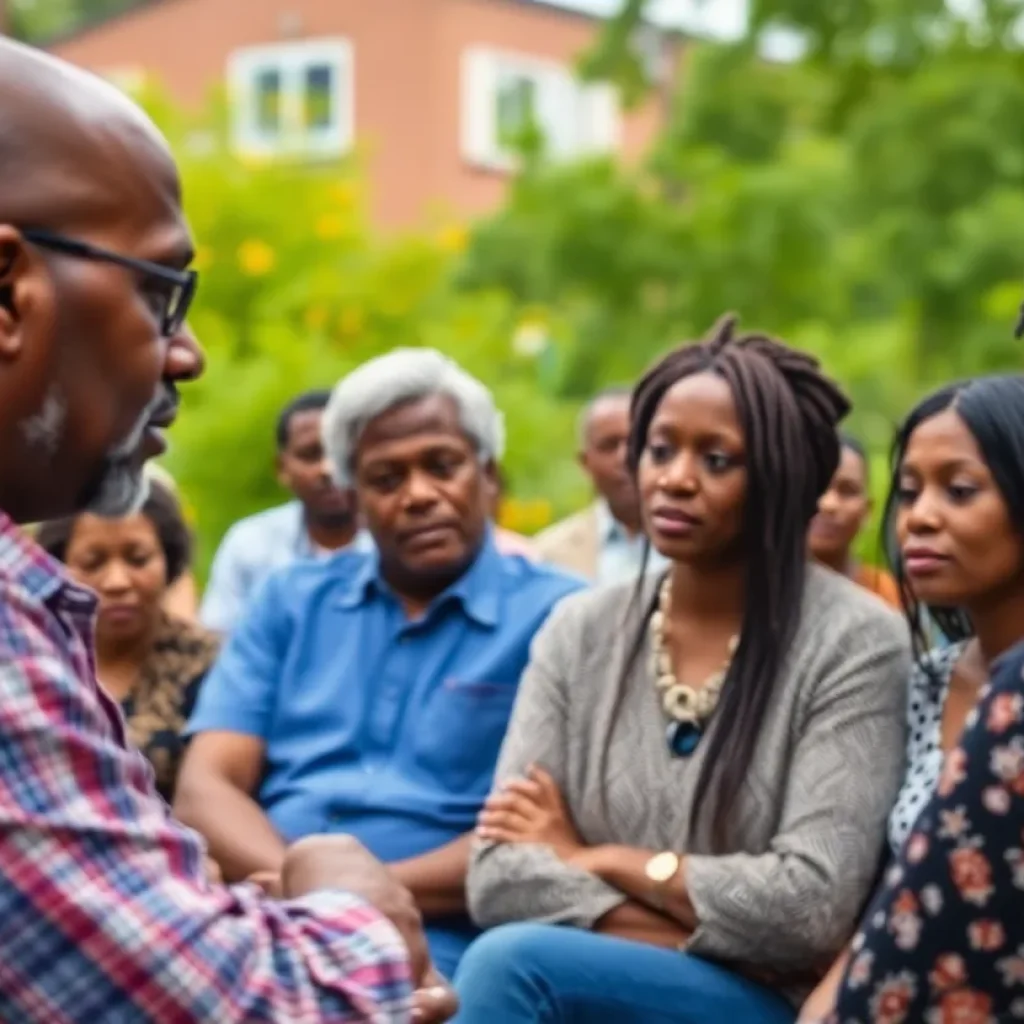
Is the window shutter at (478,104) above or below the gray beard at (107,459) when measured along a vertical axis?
above

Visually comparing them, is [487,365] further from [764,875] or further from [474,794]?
[764,875]

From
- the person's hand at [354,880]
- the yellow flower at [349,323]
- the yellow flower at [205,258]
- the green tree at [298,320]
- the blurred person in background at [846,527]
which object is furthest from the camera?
the yellow flower at [205,258]

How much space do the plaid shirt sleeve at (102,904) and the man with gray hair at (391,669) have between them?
2529 mm

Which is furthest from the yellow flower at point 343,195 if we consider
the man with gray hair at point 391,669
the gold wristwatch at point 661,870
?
the gold wristwatch at point 661,870

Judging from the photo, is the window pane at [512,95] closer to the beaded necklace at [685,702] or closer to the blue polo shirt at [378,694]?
the blue polo shirt at [378,694]

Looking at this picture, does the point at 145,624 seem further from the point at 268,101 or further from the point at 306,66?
the point at 306,66

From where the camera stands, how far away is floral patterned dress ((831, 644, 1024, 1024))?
2064 millimetres

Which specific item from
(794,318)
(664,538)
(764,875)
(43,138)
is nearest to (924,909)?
(43,138)

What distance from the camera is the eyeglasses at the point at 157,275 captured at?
202cm

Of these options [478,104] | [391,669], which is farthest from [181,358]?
[478,104]

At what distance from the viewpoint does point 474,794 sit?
184 inches

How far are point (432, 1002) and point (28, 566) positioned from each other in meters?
0.61

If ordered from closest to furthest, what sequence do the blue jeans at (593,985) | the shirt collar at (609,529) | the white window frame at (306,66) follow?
the blue jeans at (593,985) < the shirt collar at (609,529) < the white window frame at (306,66)

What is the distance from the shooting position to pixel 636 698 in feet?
A: 14.0
